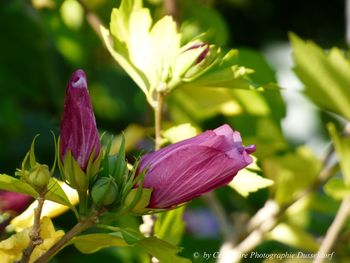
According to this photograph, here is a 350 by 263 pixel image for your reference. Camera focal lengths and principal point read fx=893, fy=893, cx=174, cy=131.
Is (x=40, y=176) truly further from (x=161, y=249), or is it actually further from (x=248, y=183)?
(x=248, y=183)

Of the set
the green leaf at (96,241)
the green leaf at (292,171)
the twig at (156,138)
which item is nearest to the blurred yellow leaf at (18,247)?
the green leaf at (96,241)

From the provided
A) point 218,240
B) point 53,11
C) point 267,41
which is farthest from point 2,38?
point 267,41

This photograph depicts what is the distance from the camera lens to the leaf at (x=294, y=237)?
40.5 inches

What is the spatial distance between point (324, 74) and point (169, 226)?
0.69ft

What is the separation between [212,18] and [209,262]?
1.22ft

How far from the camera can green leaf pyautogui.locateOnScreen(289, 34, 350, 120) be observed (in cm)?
85

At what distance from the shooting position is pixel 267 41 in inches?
98.1

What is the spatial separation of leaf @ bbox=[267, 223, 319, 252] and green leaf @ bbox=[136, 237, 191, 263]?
42 centimetres

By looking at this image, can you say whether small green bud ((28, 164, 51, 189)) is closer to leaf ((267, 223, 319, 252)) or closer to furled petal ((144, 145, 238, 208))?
furled petal ((144, 145, 238, 208))

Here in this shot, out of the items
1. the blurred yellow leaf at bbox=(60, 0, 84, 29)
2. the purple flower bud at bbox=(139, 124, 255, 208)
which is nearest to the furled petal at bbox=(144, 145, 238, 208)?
the purple flower bud at bbox=(139, 124, 255, 208)

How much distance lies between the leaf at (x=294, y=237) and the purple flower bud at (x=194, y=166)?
1.39 ft

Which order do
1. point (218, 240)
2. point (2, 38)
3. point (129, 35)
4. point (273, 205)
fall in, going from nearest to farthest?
→ point (129, 35)
point (273, 205)
point (218, 240)
point (2, 38)

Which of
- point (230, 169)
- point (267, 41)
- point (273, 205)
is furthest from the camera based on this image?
point (267, 41)

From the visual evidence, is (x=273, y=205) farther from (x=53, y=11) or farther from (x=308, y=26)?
(x=308, y=26)
